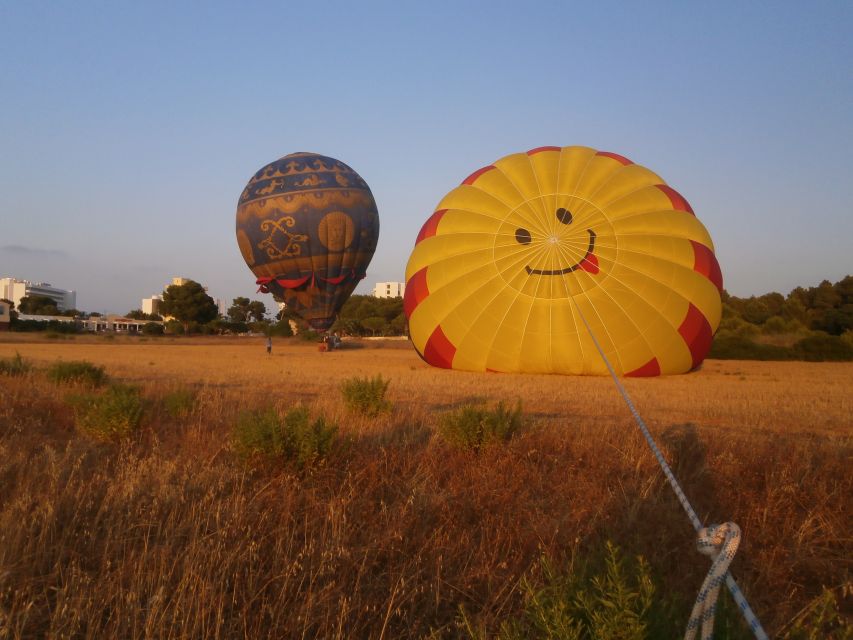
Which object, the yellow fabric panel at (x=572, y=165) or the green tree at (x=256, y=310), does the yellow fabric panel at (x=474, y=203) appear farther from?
the green tree at (x=256, y=310)

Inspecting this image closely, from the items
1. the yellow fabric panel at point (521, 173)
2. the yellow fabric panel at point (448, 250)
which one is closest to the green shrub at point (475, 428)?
the yellow fabric panel at point (448, 250)

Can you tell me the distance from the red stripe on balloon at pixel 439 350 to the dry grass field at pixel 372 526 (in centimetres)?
951

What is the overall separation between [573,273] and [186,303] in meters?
60.1

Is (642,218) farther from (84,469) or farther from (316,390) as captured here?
(84,469)

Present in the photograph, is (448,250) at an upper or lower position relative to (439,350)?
upper

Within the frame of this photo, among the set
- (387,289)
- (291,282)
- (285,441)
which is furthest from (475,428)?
(387,289)

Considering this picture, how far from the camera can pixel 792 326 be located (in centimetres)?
3544

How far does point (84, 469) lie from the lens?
14.3 feet

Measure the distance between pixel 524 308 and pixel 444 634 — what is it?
12.1 m

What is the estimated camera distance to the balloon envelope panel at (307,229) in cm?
2553

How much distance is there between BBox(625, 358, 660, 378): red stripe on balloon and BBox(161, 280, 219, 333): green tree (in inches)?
2335

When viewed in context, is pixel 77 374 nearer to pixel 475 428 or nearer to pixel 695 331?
pixel 475 428

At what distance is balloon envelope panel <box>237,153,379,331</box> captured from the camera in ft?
83.8

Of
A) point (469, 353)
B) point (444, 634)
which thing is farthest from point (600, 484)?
point (469, 353)
